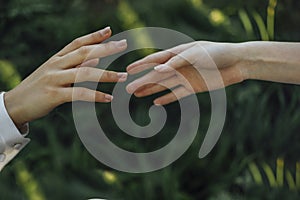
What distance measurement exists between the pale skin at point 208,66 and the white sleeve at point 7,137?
213mm

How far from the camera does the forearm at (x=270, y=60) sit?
1.29 meters

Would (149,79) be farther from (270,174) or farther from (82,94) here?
(270,174)

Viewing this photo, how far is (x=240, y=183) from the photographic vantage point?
2154mm

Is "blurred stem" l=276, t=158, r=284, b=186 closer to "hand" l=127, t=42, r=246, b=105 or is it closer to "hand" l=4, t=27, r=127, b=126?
"hand" l=127, t=42, r=246, b=105

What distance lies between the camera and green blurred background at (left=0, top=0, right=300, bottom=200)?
2.15m

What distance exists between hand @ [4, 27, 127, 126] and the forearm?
10.4 inches

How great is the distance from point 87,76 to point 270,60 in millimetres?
374

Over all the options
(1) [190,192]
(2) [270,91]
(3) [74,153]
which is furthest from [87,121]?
(2) [270,91]

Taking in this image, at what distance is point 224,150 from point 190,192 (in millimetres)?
179

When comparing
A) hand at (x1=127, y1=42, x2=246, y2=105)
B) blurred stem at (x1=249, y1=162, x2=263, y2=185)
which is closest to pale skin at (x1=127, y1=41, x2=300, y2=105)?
hand at (x1=127, y1=42, x2=246, y2=105)

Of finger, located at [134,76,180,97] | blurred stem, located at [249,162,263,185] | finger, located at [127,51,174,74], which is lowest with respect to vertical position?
blurred stem, located at [249,162,263,185]

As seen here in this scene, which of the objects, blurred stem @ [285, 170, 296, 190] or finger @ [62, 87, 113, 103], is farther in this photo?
blurred stem @ [285, 170, 296, 190]

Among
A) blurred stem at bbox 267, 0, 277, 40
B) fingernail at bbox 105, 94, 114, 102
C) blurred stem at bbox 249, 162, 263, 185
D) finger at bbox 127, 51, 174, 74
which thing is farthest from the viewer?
blurred stem at bbox 267, 0, 277, 40

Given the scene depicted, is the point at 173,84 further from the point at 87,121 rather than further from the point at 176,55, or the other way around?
the point at 87,121
